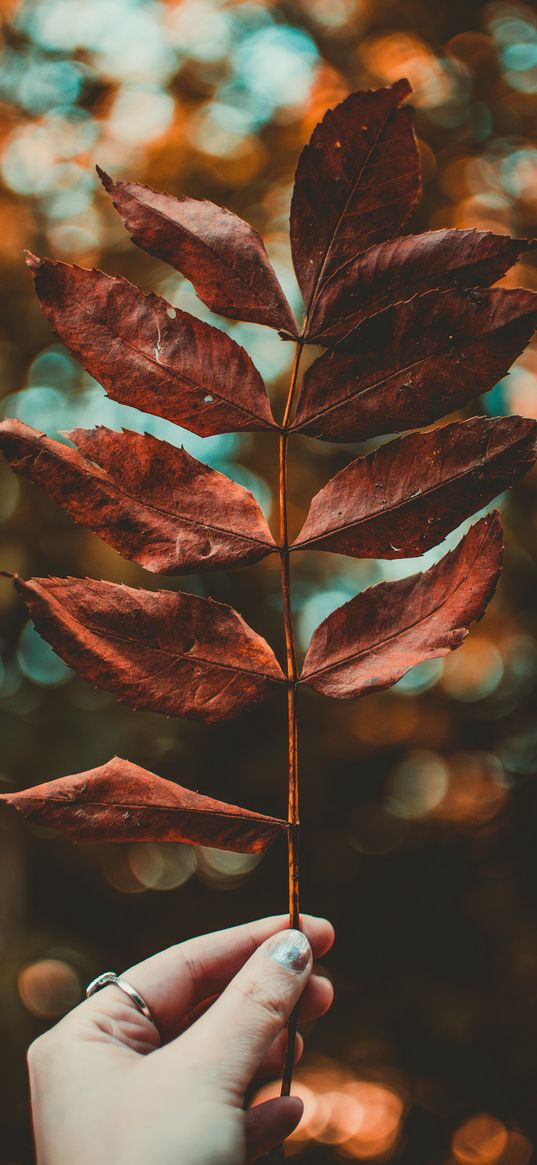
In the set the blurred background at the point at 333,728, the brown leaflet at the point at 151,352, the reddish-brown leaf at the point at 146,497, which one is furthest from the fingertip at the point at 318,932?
the blurred background at the point at 333,728

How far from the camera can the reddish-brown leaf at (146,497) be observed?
0.57 m

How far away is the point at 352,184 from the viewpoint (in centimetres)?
56

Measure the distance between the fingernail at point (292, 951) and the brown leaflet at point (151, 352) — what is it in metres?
0.46

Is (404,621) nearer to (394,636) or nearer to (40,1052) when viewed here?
(394,636)

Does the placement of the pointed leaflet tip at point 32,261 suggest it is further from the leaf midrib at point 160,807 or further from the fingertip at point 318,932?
the fingertip at point 318,932

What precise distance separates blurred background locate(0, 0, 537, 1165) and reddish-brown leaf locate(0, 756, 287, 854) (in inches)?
74.8

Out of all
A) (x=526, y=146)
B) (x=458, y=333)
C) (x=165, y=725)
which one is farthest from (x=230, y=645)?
(x=526, y=146)

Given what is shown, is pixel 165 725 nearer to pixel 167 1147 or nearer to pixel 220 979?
pixel 220 979

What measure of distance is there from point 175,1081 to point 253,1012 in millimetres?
84

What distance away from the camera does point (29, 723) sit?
2.61 meters

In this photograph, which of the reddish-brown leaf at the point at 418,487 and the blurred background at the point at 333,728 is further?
the blurred background at the point at 333,728

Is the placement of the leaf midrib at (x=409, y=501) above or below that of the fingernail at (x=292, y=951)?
above

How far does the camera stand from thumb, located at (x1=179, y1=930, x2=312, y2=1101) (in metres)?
0.62

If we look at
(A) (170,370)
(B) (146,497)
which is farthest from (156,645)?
(A) (170,370)
